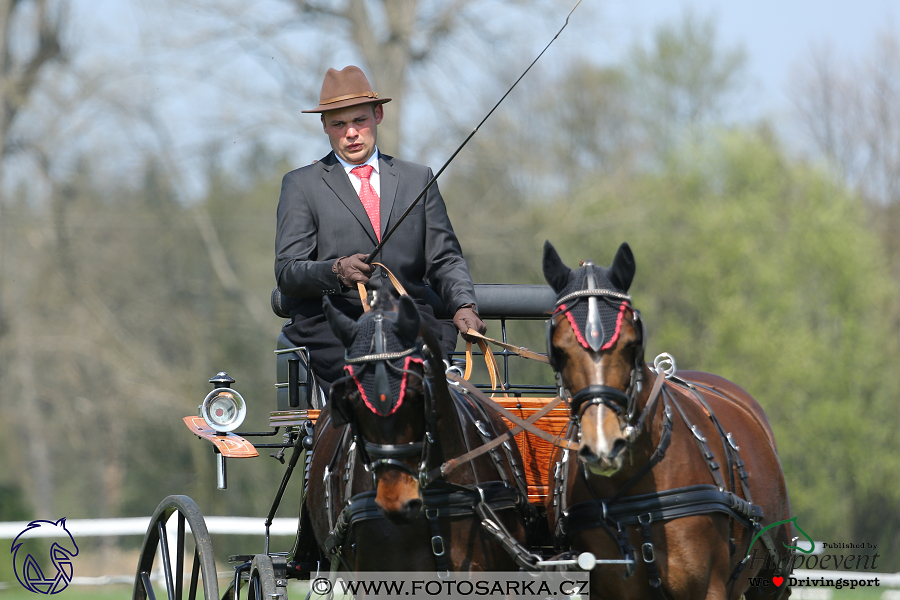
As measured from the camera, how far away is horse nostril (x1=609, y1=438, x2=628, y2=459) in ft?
10.1

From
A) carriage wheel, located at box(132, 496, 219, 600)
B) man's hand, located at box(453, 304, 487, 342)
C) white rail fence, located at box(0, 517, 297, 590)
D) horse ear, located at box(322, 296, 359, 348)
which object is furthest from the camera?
white rail fence, located at box(0, 517, 297, 590)

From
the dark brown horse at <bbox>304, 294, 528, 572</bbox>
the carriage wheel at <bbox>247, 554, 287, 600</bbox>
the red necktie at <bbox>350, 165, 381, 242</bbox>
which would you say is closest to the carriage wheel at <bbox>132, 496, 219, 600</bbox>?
the carriage wheel at <bbox>247, 554, 287, 600</bbox>

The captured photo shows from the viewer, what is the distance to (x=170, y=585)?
476 centimetres

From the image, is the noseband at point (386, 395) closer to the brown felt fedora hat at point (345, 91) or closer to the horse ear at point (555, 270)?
the horse ear at point (555, 270)

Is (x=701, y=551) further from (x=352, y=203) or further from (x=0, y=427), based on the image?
(x=0, y=427)

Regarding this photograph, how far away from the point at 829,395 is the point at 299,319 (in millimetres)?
14036

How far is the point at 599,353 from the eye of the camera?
3137 mm

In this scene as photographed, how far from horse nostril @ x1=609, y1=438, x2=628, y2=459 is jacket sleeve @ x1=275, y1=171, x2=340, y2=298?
151cm

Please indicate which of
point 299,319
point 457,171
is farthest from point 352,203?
point 457,171

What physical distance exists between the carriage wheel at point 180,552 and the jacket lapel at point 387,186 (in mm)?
1428

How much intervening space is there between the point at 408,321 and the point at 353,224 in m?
1.47

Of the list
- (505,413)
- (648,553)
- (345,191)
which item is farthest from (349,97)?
(648,553)

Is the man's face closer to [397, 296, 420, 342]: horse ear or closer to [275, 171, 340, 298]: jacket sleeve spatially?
[275, 171, 340, 298]: jacket sleeve

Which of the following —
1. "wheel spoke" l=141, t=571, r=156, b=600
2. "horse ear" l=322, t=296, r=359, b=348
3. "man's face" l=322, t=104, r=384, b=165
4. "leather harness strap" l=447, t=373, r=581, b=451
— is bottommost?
"wheel spoke" l=141, t=571, r=156, b=600
